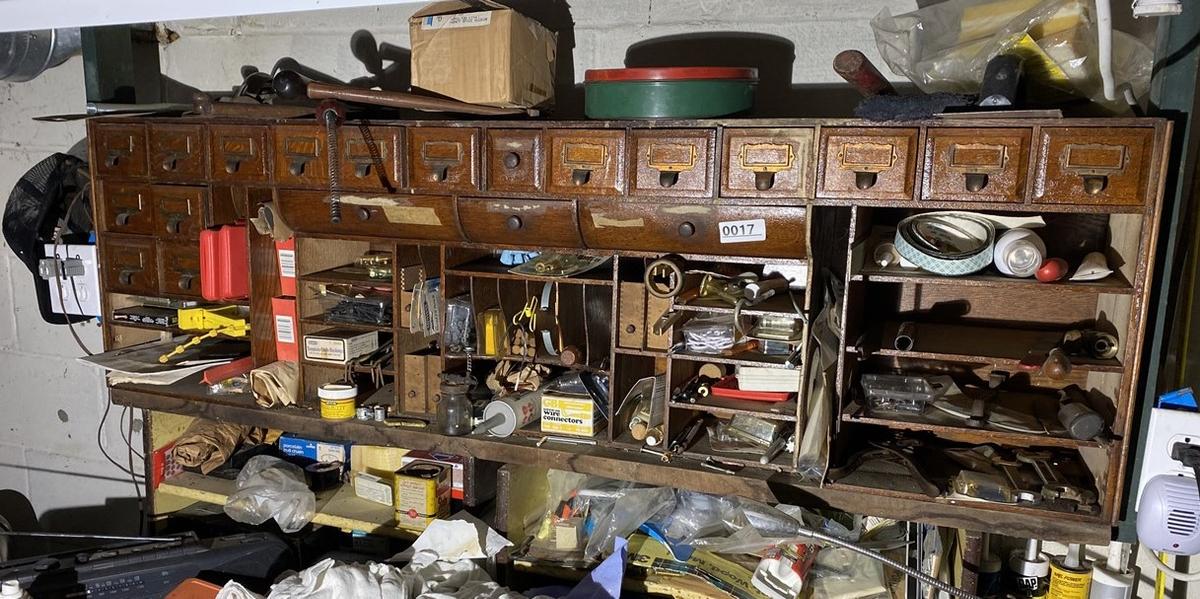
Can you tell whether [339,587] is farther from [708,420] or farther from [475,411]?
[708,420]

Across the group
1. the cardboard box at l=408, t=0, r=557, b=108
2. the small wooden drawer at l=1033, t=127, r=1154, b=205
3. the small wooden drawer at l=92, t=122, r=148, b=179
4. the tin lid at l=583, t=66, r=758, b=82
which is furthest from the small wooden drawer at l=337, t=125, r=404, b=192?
the small wooden drawer at l=1033, t=127, r=1154, b=205

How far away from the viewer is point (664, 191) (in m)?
1.61

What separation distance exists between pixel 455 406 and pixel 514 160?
571 mm

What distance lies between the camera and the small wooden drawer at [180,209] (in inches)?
79.3

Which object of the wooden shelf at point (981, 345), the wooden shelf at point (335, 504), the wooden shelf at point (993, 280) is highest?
the wooden shelf at point (993, 280)

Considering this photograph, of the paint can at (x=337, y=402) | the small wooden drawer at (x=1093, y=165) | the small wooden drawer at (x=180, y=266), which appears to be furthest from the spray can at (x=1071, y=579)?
the small wooden drawer at (x=180, y=266)

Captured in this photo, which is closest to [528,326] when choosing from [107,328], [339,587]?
[339,587]

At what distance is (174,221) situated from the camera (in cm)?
204

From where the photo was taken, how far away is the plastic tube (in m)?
1.35

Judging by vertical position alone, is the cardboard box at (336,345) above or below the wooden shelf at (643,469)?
above

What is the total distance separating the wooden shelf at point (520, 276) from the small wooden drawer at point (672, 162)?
238 mm

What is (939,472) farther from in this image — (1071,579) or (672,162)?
(672,162)

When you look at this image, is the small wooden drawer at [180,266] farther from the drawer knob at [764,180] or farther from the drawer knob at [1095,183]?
the drawer knob at [1095,183]

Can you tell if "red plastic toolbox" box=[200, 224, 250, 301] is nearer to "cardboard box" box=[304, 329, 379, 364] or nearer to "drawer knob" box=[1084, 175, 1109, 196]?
"cardboard box" box=[304, 329, 379, 364]
